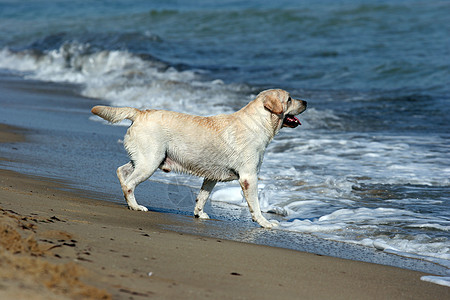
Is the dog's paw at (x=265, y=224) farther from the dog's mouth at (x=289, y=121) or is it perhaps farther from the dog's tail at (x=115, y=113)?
the dog's tail at (x=115, y=113)

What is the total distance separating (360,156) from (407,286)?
567cm

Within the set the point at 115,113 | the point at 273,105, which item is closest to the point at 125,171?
the point at 115,113

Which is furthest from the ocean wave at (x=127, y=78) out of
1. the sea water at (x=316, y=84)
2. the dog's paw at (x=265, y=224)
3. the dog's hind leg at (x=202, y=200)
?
the dog's paw at (x=265, y=224)

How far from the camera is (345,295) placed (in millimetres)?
3863

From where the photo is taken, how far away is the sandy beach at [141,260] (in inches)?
126

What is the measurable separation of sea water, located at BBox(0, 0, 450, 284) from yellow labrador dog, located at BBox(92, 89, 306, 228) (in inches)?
31.0

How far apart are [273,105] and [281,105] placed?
9 cm

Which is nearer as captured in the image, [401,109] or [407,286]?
[407,286]

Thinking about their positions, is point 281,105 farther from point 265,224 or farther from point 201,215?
point 201,215

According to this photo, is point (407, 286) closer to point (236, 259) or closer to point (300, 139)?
point (236, 259)

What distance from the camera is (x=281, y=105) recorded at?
20.9 ft

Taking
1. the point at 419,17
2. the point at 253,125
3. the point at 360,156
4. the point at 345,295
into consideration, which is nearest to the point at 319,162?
the point at 360,156

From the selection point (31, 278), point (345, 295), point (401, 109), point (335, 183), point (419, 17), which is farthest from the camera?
point (419, 17)

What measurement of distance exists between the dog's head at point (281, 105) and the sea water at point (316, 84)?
3.56 ft
